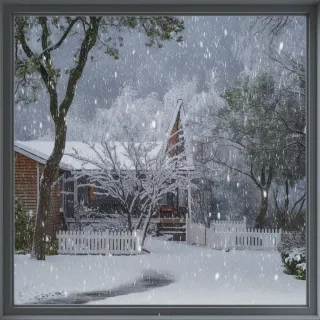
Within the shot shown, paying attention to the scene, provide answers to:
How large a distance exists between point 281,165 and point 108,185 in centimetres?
83

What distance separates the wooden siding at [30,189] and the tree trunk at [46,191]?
0.8 inches

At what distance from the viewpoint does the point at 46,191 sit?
223 cm

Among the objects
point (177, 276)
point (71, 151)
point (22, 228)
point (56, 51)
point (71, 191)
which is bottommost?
point (177, 276)

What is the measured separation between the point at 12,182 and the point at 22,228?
0.91 ft

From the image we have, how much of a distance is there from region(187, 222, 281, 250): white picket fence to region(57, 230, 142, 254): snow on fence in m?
0.27

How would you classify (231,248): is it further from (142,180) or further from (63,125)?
(63,125)

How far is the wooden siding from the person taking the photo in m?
2.15

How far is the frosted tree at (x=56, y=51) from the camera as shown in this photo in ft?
7.25

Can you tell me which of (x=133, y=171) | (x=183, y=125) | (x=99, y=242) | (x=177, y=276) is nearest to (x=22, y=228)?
(x=99, y=242)

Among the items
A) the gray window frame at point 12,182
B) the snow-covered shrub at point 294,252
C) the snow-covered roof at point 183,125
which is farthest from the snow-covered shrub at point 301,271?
the snow-covered roof at point 183,125

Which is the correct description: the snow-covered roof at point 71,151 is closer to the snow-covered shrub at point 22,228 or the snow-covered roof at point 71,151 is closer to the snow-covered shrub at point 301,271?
the snow-covered shrub at point 22,228

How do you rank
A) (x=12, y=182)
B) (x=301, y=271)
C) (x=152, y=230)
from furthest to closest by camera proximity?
(x=152, y=230) < (x=301, y=271) < (x=12, y=182)

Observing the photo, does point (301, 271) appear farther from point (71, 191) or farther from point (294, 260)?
point (71, 191)

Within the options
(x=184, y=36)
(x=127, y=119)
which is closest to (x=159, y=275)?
(x=127, y=119)
